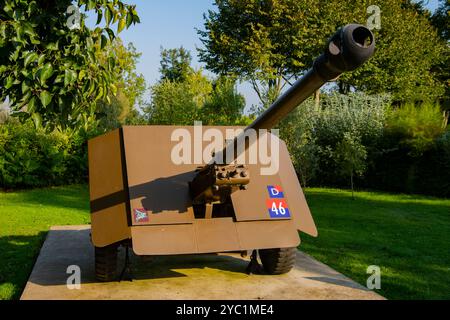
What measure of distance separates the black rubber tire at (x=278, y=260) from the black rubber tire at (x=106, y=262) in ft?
5.69

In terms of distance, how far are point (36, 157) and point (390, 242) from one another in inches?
445

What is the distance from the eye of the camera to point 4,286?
6129mm

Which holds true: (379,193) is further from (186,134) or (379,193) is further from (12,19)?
(12,19)

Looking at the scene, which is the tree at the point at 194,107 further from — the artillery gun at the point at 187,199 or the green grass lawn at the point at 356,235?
the artillery gun at the point at 187,199

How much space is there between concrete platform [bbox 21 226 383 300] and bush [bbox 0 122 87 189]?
31.1 ft

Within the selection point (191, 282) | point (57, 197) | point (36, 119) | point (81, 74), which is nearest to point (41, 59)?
point (81, 74)

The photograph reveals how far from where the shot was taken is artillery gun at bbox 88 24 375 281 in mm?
5516

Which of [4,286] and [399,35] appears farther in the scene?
[399,35]

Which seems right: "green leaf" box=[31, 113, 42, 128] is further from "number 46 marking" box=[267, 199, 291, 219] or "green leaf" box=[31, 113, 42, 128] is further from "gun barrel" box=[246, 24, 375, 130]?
"number 46 marking" box=[267, 199, 291, 219]

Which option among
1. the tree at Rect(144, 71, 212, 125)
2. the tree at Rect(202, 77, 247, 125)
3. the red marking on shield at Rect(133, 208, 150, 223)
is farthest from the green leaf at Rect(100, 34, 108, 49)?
the tree at Rect(144, 71, 212, 125)

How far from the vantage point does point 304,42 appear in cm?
2833

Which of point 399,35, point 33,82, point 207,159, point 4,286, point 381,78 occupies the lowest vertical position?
point 4,286

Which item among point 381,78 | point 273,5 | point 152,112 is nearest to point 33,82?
point 152,112

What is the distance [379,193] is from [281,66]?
498 inches
